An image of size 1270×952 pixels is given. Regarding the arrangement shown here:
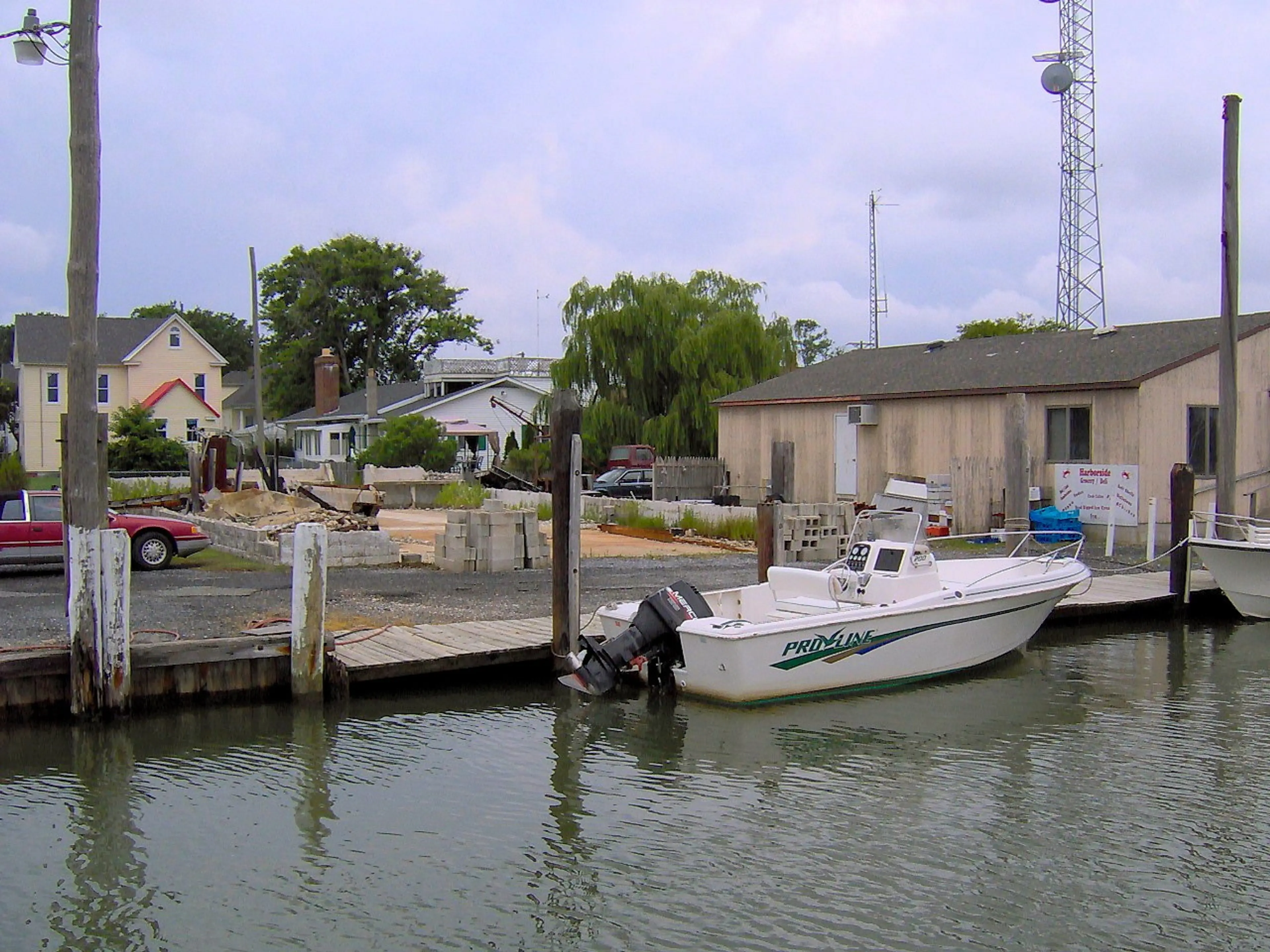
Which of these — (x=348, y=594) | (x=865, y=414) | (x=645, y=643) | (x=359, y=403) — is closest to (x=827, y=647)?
(x=645, y=643)

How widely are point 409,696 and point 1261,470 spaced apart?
20026 millimetres

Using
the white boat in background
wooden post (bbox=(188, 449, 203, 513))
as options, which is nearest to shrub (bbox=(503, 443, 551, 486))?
wooden post (bbox=(188, 449, 203, 513))

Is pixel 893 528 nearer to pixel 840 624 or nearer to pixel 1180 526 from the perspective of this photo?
pixel 840 624

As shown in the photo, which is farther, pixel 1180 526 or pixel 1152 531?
pixel 1152 531

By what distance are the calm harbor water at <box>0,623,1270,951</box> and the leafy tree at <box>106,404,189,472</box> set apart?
130 ft

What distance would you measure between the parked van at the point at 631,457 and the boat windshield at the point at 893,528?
23147 mm

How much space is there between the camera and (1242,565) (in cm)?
1758

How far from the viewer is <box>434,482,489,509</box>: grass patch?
108 ft

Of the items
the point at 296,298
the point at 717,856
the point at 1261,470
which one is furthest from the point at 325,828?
the point at 296,298

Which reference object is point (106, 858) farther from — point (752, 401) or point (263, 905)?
point (752, 401)

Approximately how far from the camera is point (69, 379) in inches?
445

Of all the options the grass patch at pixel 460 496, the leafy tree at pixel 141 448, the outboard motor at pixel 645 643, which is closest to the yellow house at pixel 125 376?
the leafy tree at pixel 141 448

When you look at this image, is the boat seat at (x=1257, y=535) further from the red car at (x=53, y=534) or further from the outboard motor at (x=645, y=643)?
the red car at (x=53, y=534)

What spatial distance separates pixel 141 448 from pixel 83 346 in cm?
3974
